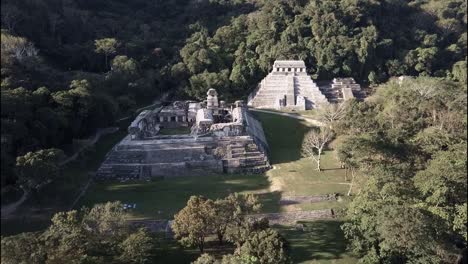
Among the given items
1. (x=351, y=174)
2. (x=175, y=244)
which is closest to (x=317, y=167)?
(x=351, y=174)

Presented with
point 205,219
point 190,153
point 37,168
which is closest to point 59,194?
point 37,168

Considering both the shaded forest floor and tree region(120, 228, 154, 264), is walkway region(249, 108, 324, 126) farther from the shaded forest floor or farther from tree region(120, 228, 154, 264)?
tree region(120, 228, 154, 264)

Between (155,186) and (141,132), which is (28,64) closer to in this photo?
(141,132)

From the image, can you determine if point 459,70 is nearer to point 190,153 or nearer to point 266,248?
point 190,153

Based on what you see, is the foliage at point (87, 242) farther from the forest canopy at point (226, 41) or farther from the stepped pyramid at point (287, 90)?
the stepped pyramid at point (287, 90)

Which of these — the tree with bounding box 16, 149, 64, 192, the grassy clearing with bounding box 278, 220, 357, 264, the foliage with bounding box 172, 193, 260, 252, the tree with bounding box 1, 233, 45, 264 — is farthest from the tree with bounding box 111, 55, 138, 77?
the tree with bounding box 1, 233, 45, 264

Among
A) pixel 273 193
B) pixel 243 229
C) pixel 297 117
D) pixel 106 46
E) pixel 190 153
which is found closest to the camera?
pixel 243 229
